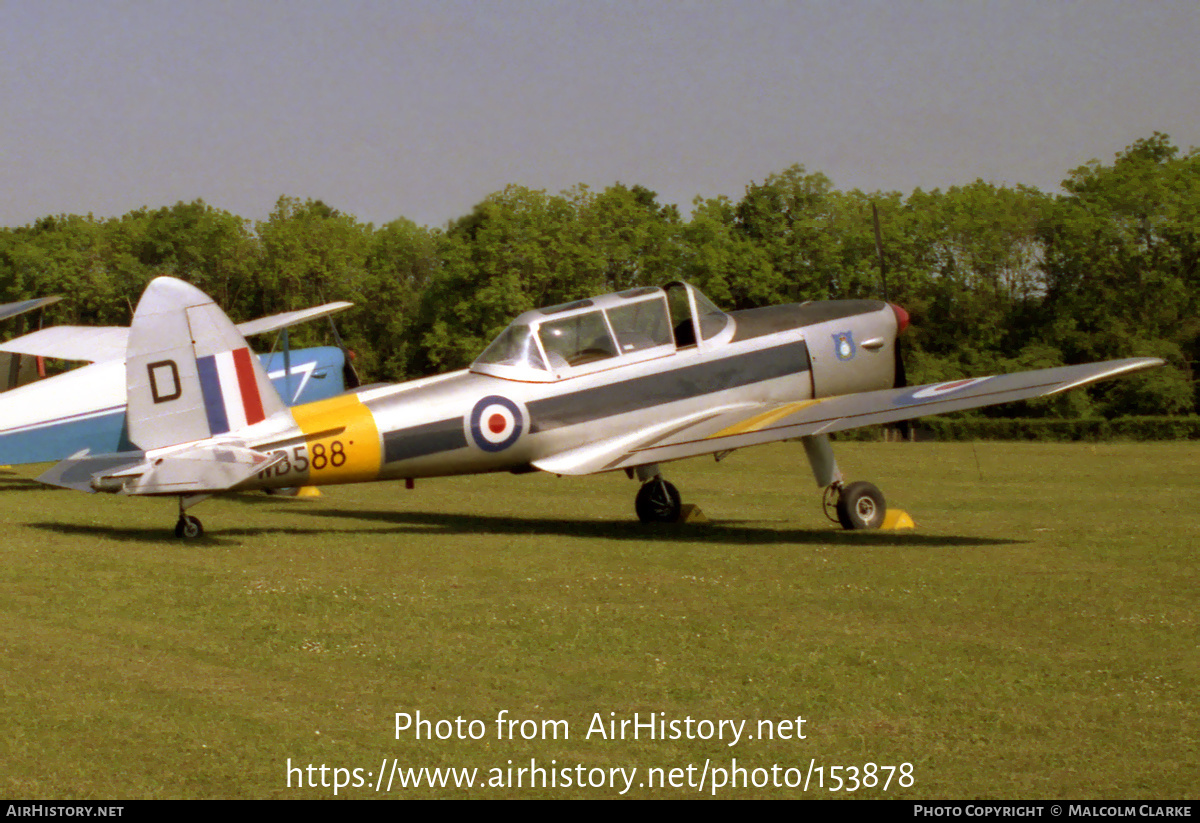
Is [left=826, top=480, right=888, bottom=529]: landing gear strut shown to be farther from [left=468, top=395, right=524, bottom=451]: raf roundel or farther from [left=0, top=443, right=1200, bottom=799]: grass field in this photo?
[left=468, top=395, right=524, bottom=451]: raf roundel

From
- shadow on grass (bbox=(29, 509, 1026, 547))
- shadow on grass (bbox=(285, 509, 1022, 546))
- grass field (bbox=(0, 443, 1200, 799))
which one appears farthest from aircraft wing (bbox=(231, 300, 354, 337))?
grass field (bbox=(0, 443, 1200, 799))

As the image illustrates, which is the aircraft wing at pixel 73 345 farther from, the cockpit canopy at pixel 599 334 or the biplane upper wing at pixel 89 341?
the cockpit canopy at pixel 599 334

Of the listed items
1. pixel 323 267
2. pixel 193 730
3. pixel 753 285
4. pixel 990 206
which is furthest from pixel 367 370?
pixel 193 730

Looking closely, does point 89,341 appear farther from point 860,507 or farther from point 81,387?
point 860,507

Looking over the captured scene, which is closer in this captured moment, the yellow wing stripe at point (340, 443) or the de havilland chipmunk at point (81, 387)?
the yellow wing stripe at point (340, 443)

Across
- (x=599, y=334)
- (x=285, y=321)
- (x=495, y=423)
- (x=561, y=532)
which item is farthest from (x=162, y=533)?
(x=285, y=321)

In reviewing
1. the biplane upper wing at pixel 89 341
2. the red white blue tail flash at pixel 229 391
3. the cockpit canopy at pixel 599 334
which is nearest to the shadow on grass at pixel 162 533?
the red white blue tail flash at pixel 229 391

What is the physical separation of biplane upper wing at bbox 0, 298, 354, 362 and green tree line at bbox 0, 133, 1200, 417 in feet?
115

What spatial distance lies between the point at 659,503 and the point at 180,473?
535 cm

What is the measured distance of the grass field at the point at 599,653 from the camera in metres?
5.04

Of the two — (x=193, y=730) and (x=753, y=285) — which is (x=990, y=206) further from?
(x=193, y=730)

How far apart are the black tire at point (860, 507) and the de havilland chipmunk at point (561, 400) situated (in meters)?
0.01

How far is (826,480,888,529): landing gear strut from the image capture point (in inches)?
502

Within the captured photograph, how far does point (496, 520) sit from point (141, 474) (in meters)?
4.68
